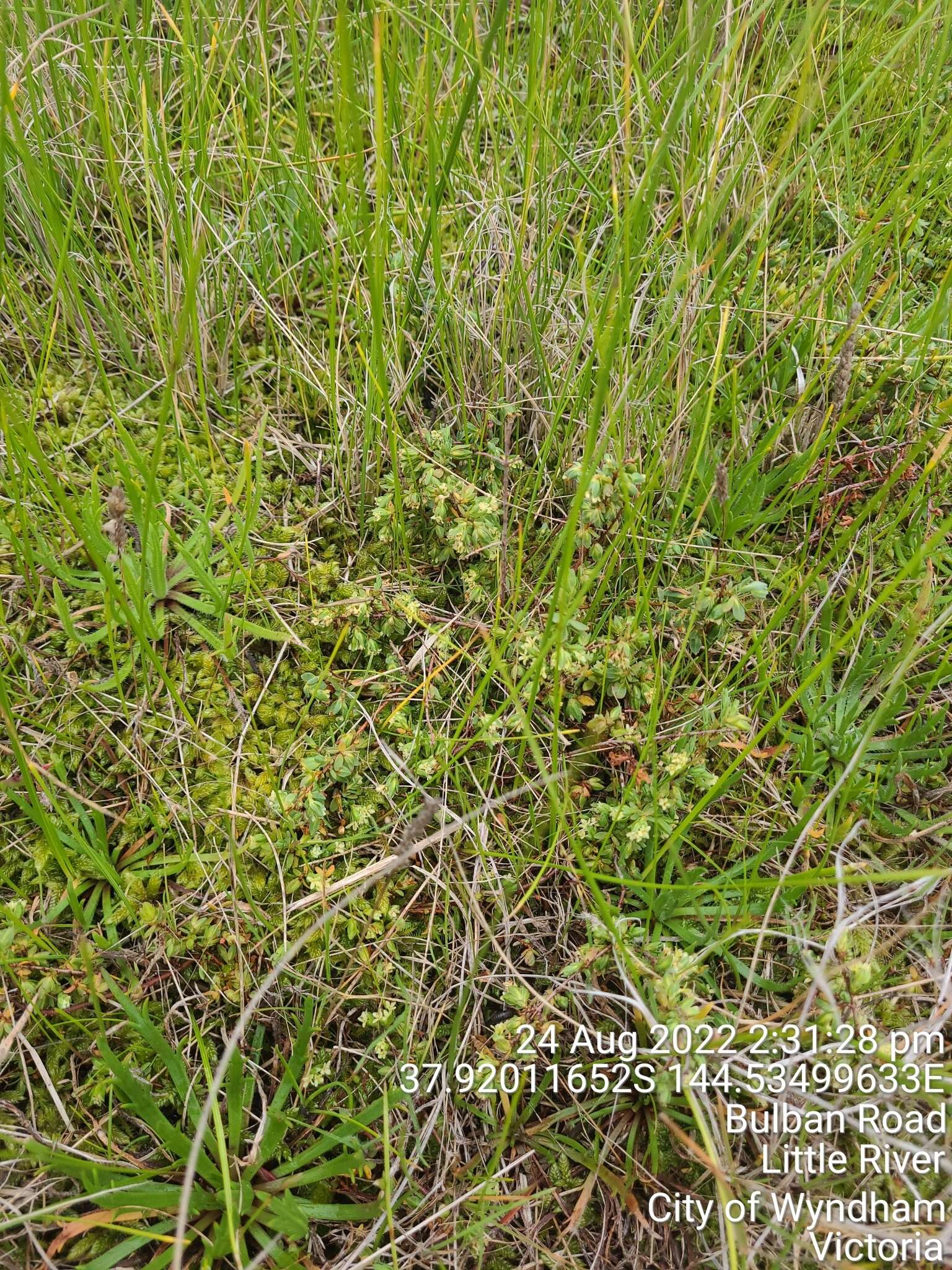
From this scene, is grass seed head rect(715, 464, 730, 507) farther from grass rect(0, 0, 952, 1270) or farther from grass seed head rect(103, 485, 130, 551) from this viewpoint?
grass seed head rect(103, 485, 130, 551)

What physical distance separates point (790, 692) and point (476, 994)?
2.83 ft

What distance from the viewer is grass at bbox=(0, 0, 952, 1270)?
120cm

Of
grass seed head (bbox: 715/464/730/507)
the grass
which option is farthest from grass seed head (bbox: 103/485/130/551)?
grass seed head (bbox: 715/464/730/507)

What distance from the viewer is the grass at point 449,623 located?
1.20 m

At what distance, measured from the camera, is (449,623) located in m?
1.57

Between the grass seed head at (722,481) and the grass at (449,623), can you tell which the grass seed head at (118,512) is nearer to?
the grass at (449,623)

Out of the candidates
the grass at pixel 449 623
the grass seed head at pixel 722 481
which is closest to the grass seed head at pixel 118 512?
the grass at pixel 449 623

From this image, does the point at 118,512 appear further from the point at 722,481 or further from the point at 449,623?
the point at 722,481

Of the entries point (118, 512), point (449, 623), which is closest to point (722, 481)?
point (449, 623)

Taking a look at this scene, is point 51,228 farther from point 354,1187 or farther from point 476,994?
point 354,1187

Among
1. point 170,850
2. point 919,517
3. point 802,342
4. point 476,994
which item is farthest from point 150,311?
point 919,517

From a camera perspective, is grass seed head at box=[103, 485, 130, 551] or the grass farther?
the grass

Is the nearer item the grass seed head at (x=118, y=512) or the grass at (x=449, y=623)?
the grass seed head at (x=118, y=512)

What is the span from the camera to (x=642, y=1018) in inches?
48.8
